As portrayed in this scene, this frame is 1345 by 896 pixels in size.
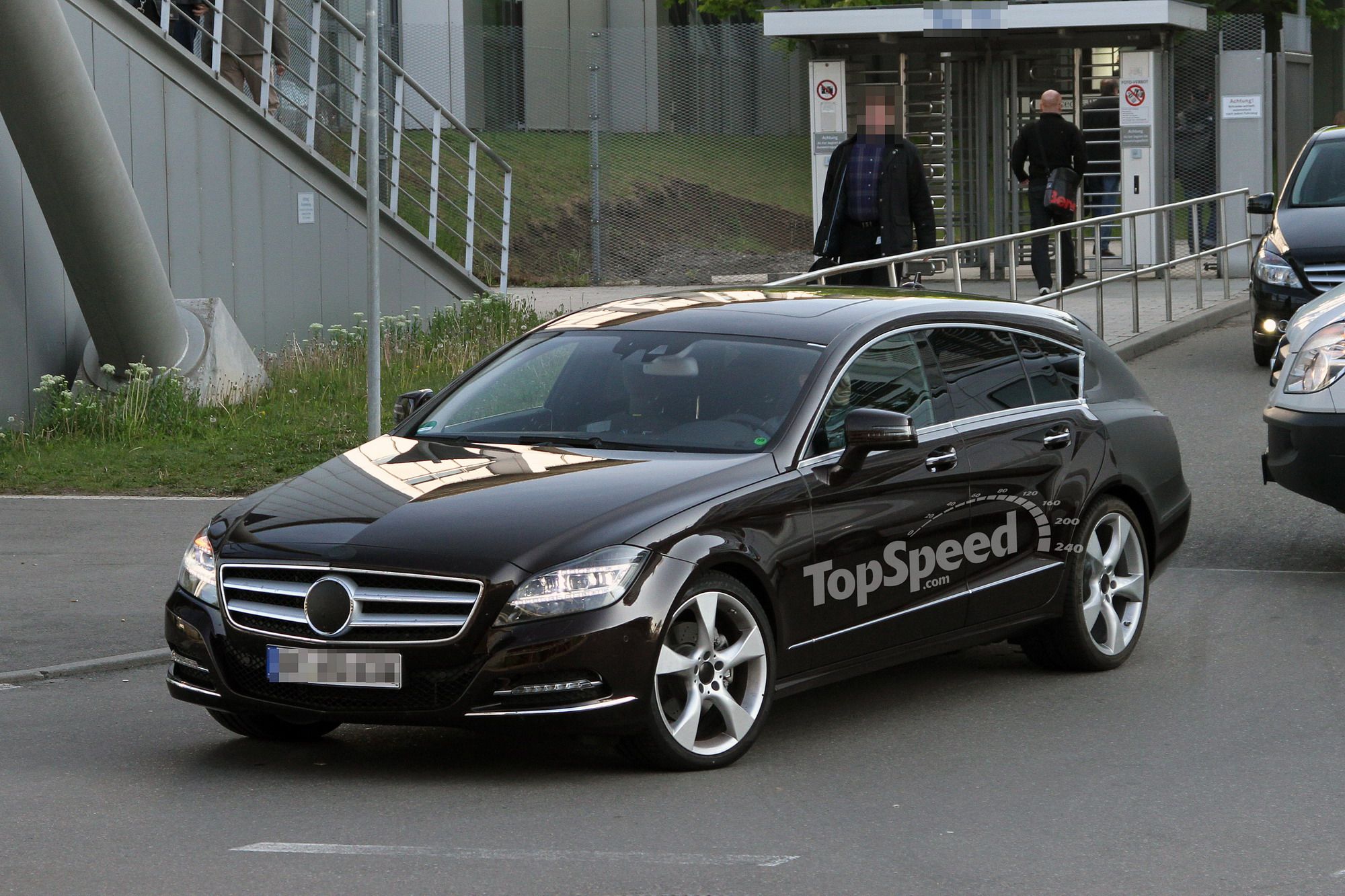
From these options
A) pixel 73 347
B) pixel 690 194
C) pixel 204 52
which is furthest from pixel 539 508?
pixel 690 194

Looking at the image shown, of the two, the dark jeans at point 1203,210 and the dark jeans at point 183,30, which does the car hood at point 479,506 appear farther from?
the dark jeans at point 1203,210

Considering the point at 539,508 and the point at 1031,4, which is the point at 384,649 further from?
the point at 1031,4

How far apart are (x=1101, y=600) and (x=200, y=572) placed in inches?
134

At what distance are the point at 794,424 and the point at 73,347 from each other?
384 inches

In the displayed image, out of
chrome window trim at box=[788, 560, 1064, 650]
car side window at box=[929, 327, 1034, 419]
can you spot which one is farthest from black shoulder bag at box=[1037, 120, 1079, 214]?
chrome window trim at box=[788, 560, 1064, 650]

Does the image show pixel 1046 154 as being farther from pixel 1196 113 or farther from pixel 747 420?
pixel 747 420

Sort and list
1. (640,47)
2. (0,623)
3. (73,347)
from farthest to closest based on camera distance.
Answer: (640,47), (73,347), (0,623)

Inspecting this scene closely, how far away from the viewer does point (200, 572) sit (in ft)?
20.6

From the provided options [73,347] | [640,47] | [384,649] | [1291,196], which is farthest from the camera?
[640,47]

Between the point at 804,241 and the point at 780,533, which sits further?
the point at 804,241

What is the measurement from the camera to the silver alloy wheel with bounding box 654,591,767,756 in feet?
19.8

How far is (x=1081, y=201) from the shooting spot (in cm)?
2536

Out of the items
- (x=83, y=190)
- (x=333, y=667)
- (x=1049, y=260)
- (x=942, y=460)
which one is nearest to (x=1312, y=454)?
(x=942, y=460)

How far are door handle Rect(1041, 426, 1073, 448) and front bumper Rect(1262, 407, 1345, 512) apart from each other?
80.8 inches
